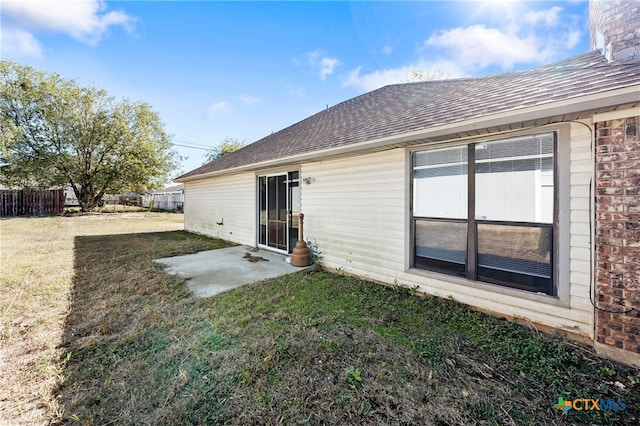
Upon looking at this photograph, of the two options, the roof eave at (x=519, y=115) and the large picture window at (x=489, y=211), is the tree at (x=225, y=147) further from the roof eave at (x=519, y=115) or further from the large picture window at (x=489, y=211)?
the large picture window at (x=489, y=211)

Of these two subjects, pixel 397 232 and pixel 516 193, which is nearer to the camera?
pixel 516 193

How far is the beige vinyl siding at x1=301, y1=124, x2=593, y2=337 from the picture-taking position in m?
3.04

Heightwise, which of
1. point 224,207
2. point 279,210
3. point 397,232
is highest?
point 224,207

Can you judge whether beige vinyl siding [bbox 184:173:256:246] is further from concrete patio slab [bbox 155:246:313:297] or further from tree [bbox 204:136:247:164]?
tree [bbox 204:136:247:164]

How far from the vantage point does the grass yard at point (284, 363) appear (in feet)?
6.74

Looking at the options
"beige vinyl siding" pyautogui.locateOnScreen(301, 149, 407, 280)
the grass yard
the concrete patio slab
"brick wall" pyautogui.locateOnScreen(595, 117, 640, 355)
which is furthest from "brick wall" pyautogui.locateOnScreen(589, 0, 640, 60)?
the concrete patio slab

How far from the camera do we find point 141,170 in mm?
23391

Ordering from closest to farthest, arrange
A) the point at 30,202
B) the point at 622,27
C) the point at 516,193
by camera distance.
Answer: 1. the point at 622,27
2. the point at 516,193
3. the point at 30,202

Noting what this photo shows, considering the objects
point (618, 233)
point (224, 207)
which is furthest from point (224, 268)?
point (618, 233)

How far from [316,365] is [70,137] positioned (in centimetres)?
2769

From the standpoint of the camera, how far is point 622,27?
127 inches

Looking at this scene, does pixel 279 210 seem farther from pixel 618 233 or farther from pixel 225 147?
pixel 225 147

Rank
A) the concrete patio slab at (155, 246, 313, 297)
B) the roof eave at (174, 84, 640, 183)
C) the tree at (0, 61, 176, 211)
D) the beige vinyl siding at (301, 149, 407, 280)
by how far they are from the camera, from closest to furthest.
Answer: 1. the roof eave at (174, 84, 640, 183)
2. the beige vinyl siding at (301, 149, 407, 280)
3. the concrete patio slab at (155, 246, 313, 297)
4. the tree at (0, 61, 176, 211)

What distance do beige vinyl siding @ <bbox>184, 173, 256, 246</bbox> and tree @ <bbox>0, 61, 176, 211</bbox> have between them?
46.5 ft
